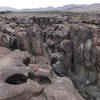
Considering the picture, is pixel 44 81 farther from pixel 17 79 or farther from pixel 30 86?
pixel 30 86

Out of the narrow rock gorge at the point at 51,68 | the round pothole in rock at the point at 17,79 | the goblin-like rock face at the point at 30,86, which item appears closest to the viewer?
the goblin-like rock face at the point at 30,86

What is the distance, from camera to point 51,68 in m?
19.6

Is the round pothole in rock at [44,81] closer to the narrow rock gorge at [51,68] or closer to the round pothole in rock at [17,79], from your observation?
the narrow rock gorge at [51,68]

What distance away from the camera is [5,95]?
7457 mm

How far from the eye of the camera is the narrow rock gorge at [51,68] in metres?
8.12

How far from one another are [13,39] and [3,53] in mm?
11848

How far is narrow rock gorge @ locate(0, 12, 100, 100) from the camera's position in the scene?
812 cm

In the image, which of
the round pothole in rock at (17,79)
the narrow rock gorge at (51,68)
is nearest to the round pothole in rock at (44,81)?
the narrow rock gorge at (51,68)

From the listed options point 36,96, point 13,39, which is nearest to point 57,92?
point 36,96

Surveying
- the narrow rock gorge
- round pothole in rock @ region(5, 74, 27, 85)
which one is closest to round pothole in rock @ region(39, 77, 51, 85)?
the narrow rock gorge

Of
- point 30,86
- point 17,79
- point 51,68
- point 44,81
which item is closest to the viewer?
point 30,86

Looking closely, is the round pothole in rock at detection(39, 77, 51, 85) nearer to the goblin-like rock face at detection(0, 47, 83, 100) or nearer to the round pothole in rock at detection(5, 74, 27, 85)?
the goblin-like rock face at detection(0, 47, 83, 100)

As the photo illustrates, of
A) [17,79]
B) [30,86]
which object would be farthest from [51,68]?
[30,86]

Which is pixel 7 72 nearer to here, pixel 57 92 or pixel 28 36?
pixel 57 92
